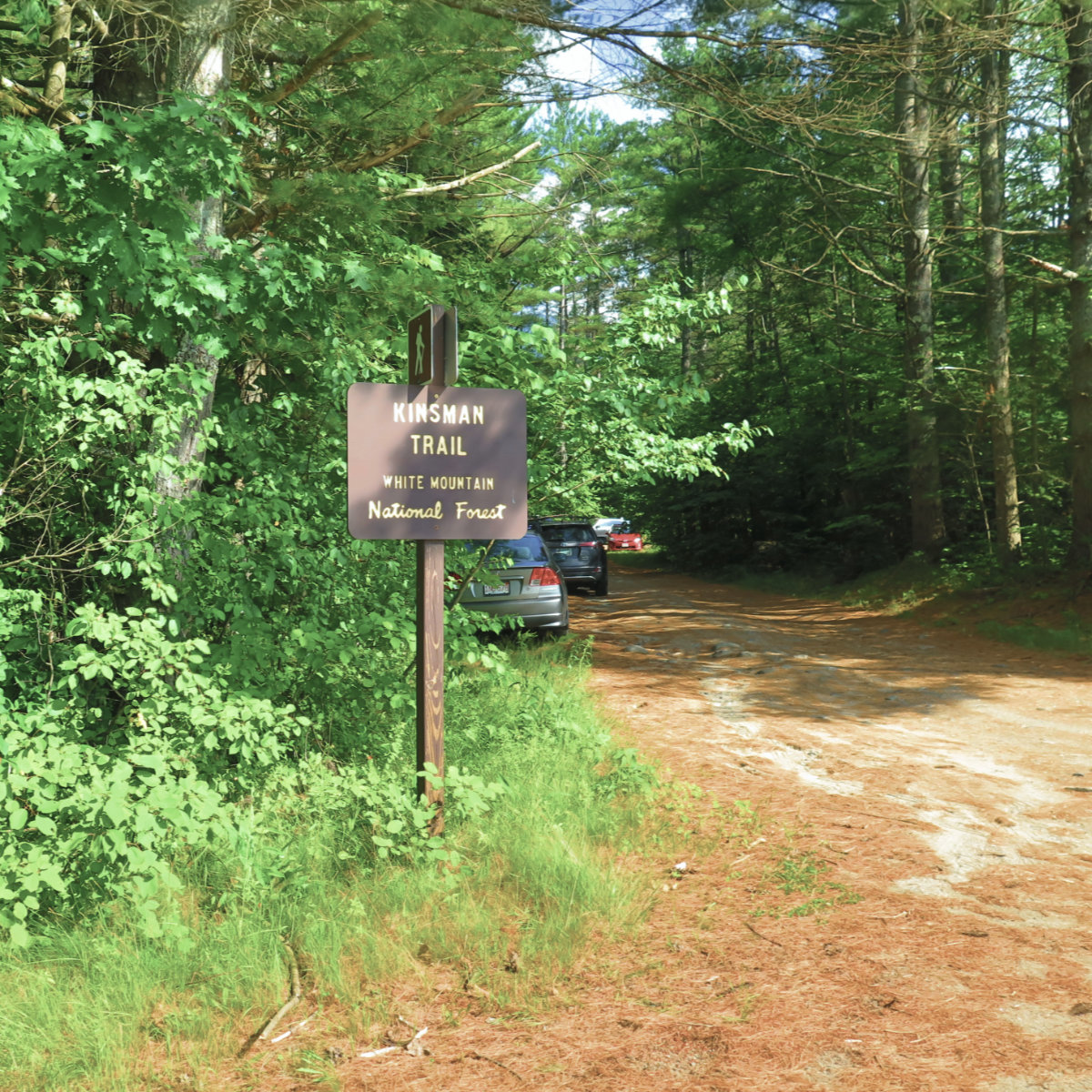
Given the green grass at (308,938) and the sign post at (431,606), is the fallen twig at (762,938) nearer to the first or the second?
the green grass at (308,938)

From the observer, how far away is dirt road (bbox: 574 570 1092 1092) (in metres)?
3.24

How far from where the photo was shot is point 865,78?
23.5 ft

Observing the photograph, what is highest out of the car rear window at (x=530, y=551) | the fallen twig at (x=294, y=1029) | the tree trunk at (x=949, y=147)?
the tree trunk at (x=949, y=147)

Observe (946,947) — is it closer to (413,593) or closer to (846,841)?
(846,841)

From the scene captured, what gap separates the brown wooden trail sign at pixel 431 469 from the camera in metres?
4.63

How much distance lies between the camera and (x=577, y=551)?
20.9 m

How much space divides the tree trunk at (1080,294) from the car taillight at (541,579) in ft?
25.6

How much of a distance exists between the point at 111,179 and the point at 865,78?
216 inches

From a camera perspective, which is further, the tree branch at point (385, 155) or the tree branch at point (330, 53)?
the tree branch at point (385, 155)

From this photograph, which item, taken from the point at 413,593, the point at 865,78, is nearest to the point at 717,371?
the point at 865,78

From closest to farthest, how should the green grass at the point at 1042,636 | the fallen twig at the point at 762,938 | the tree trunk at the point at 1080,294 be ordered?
the fallen twig at the point at 762,938
the green grass at the point at 1042,636
the tree trunk at the point at 1080,294

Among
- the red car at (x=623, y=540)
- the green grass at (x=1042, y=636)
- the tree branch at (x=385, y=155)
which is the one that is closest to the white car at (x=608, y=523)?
A: the red car at (x=623, y=540)

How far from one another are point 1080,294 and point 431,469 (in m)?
12.3

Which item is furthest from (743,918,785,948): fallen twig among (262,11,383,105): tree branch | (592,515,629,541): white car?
(592,515,629,541): white car
